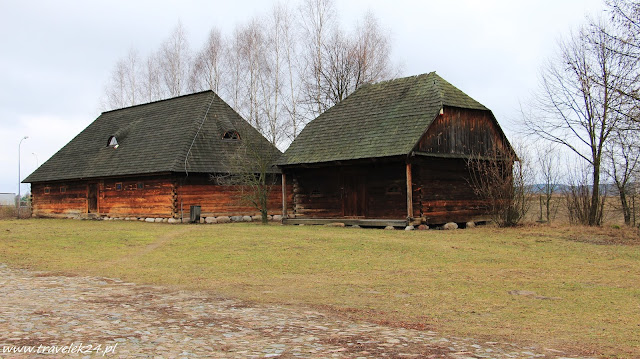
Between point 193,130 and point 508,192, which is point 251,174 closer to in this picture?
point 193,130

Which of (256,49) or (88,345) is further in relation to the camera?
(256,49)

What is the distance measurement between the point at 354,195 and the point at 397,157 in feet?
11.5

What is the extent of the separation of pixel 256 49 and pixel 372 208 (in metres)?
18.7

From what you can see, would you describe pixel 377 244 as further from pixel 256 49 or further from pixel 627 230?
pixel 256 49

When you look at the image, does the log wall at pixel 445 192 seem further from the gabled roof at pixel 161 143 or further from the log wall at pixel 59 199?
the log wall at pixel 59 199

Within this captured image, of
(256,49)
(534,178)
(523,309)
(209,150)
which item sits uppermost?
(256,49)

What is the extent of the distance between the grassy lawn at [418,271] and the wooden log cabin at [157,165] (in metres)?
7.59

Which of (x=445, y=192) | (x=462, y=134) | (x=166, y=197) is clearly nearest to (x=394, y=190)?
(x=445, y=192)

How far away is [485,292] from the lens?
32.1ft

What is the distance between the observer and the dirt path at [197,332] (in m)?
5.82

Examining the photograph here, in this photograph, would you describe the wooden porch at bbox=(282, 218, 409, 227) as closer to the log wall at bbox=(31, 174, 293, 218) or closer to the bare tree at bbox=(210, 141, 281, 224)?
the bare tree at bbox=(210, 141, 281, 224)

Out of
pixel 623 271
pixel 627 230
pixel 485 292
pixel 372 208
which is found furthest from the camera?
pixel 372 208

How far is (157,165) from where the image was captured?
2878cm

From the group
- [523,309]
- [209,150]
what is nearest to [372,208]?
[209,150]
